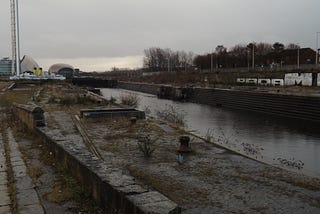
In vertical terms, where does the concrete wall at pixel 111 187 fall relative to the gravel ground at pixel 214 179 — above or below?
above

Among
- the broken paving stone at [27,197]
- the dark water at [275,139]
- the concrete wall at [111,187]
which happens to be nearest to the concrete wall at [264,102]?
the dark water at [275,139]

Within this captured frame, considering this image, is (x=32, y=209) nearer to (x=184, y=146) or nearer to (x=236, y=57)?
(x=184, y=146)

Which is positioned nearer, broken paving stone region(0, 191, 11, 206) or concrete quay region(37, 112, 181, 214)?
concrete quay region(37, 112, 181, 214)

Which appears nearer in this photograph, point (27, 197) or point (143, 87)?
point (27, 197)

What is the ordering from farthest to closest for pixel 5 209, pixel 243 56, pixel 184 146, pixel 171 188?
pixel 243 56 → pixel 184 146 → pixel 171 188 → pixel 5 209

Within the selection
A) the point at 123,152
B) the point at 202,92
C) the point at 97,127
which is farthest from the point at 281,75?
the point at 123,152

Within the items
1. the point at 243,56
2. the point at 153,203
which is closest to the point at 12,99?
the point at 153,203

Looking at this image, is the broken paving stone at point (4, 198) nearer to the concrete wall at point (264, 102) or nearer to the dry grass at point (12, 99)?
the dry grass at point (12, 99)

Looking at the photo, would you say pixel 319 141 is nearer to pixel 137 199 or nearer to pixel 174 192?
pixel 174 192

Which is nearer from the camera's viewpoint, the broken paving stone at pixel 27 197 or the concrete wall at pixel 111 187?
the concrete wall at pixel 111 187

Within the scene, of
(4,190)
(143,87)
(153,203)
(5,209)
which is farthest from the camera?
(143,87)

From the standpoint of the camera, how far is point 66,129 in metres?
13.3

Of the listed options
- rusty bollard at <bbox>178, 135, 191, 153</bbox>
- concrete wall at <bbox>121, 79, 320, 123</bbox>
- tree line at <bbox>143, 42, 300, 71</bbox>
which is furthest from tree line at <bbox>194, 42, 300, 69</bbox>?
rusty bollard at <bbox>178, 135, 191, 153</bbox>

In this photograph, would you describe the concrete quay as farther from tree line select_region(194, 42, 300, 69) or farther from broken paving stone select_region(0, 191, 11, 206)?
tree line select_region(194, 42, 300, 69)
